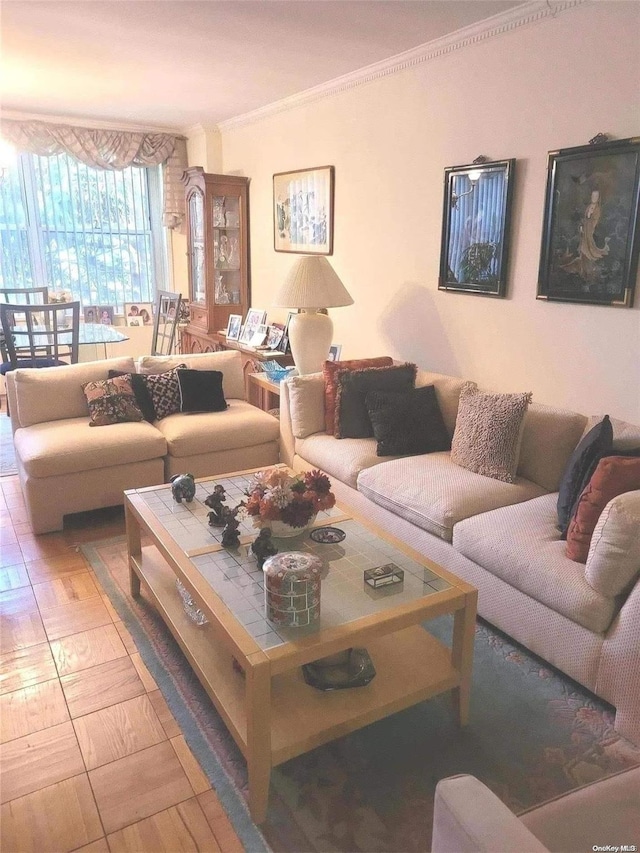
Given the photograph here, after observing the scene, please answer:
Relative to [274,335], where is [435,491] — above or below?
below

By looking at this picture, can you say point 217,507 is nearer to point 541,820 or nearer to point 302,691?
point 302,691

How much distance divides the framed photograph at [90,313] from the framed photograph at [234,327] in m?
1.66

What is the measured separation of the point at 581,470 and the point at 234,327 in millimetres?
3489

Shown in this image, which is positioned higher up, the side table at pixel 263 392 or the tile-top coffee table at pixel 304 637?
the side table at pixel 263 392

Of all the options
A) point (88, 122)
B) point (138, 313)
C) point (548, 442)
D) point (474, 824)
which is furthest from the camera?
point (138, 313)

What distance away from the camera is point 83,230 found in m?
5.95

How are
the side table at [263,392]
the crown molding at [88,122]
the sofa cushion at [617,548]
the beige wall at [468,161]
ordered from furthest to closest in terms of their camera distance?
the crown molding at [88,122], the side table at [263,392], the beige wall at [468,161], the sofa cushion at [617,548]

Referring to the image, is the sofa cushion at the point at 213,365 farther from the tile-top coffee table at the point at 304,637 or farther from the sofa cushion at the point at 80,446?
the tile-top coffee table at the point at 304,637

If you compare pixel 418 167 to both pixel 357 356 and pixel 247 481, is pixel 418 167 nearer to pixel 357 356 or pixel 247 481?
pixel 357 356

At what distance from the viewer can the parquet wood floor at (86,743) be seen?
5.13ft

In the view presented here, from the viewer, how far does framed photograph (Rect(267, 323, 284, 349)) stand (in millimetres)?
4695

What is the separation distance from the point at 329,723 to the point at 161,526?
0.96m

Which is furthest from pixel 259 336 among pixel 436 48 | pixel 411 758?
pixel 411 758

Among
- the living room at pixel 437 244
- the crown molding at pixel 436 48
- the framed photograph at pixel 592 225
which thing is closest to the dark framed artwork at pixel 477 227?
the living room at pixel 437 244
